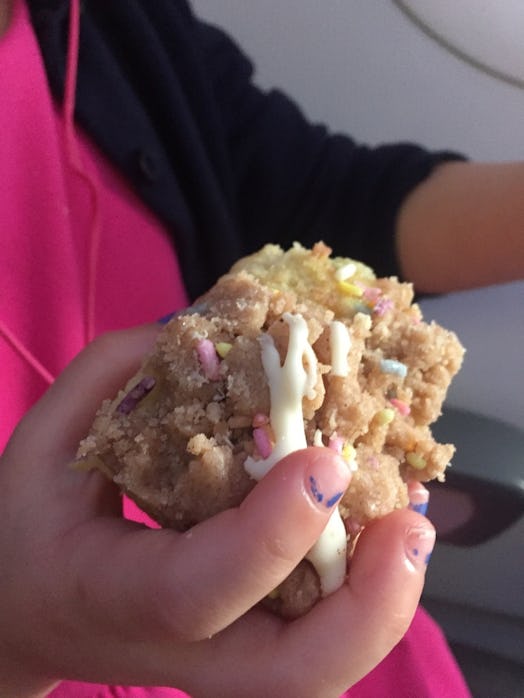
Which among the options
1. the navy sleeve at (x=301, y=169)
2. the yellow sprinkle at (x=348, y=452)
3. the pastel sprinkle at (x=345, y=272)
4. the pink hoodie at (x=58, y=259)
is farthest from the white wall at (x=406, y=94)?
the yellow sprinkle at (x=348, y=452)

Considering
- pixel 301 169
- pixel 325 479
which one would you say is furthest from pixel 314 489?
pixel 301 169

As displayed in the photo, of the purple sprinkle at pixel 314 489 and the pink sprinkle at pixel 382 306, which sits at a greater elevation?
the purple sprinkle at pixel 314 489

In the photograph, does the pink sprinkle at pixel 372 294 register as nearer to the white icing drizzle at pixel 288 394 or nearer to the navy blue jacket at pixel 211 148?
the white icing drizzle at pixel 288 394

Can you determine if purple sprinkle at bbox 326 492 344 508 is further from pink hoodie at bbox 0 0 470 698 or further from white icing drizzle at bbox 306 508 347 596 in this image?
pink hoodie at bbox 0 0 470 698

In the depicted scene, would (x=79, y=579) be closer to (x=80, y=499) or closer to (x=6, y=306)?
(x=80, y=499)

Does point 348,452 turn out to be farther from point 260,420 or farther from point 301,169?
point 301,169

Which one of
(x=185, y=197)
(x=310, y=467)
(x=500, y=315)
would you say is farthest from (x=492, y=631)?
(x=310, y=467)

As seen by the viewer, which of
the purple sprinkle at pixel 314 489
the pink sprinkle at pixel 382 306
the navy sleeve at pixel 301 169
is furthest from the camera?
the navy sleeve at pixel 301 169

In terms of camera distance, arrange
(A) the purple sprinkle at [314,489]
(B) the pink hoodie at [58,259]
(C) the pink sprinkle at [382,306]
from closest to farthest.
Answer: (A) the purple sprinkle at [314,489]
(C) the pink sprinkle at [382,306]
(B) the pink hoodie at [58,259]
